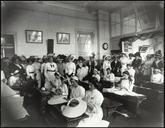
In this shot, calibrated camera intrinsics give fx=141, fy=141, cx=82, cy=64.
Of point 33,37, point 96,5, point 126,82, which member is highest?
point 96,5

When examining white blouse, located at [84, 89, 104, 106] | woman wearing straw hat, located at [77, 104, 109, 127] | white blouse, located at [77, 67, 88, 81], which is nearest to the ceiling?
white blouse, located at [77, 67, 88, 81]

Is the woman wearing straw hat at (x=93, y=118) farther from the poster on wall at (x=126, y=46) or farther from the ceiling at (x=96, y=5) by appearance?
the ceiling at (x=96, y=5)

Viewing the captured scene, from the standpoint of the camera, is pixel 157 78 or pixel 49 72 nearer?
pixel 49 72

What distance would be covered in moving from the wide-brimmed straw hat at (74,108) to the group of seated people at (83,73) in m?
0.05

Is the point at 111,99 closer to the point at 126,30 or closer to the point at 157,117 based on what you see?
the point at 157,117

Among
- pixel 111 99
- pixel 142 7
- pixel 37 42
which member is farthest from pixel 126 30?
pixel 37 42

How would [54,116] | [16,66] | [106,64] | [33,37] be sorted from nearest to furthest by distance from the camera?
[33,37] → [16,66] → [106,64] → [54,116]

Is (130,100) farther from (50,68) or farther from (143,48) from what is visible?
(50,68)

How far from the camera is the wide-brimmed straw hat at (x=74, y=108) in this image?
132 centimetres

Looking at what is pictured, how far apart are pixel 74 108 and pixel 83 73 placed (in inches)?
13.5

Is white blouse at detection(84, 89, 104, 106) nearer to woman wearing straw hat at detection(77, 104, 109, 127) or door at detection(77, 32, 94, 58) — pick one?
woman wearing straw hat at detection(77, 104, 109, 127)

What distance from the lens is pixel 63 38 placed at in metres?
1.27

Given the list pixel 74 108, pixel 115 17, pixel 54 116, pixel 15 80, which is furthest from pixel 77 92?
pixel 115 17

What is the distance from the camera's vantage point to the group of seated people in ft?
4.29
